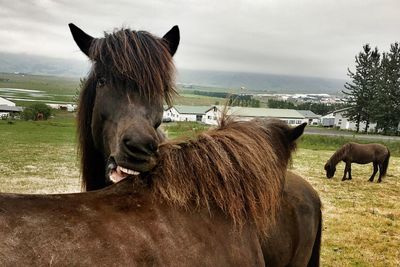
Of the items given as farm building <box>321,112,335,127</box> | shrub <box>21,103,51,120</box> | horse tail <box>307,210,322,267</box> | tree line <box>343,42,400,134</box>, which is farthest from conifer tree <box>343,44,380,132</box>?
horse tail <box>307,210,322,267</box>

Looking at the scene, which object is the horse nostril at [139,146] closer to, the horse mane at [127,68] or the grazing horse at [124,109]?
the grazing horse at [124,109]

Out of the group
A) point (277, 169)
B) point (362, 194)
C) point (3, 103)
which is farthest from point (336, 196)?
point (3, 103)

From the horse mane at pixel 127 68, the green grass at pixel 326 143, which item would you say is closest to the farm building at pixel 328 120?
the green grass at pixel 326 143

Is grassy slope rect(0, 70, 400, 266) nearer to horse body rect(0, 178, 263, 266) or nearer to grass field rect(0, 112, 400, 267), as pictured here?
grass field rect(0, 112, 400, 267)

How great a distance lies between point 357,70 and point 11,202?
56908 millimetres

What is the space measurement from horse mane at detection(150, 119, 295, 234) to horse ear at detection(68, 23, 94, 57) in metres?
1.54

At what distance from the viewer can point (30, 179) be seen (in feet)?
44.5

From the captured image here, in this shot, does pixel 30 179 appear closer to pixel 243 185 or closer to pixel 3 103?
pixel 243 185

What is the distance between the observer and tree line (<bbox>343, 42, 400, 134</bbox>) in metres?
49.5

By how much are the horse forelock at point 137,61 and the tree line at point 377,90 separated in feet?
171

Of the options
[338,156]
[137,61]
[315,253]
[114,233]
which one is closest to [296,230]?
[315,253]

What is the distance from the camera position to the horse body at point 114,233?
1.29 metres

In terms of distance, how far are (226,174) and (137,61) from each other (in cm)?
130

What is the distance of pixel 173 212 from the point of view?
1764 millimetres
